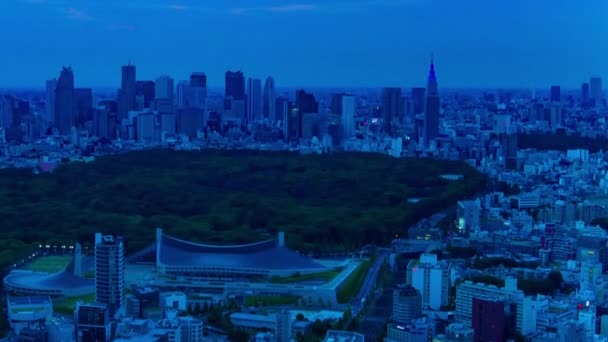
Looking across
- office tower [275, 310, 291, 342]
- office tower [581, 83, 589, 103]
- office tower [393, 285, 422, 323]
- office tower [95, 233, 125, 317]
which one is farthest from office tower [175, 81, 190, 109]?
office tower [275, 310, 291, 342]

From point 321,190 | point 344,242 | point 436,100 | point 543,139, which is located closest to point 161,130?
point 436,100

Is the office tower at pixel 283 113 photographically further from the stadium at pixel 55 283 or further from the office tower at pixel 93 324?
the office tower at pixel 93 324

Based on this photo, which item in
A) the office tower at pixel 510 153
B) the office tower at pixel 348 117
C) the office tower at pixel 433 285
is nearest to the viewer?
the office tower at pixel 433 285

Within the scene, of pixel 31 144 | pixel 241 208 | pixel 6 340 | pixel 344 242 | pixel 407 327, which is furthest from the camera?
pixel 31 144

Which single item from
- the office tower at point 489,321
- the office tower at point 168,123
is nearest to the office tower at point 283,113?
the office tower at point 168,123

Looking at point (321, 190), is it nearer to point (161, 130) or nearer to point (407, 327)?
point (407, 327)

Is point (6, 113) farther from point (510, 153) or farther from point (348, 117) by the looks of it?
point (510, 153)
